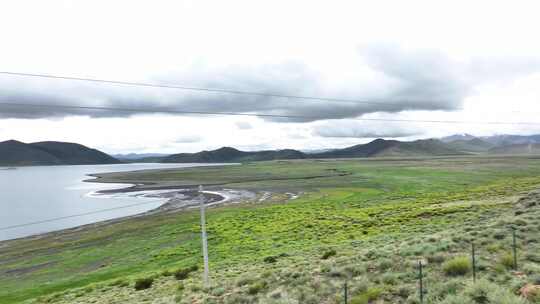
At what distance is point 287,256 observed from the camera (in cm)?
2295

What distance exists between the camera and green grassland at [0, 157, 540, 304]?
38.4 feet

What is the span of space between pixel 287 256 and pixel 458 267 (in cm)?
1280

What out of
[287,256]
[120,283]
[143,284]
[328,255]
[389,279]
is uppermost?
[389,279]

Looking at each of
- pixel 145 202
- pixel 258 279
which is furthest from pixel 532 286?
pixel 145 202

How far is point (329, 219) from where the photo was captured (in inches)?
1705

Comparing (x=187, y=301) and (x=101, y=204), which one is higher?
(x=187, y=301)

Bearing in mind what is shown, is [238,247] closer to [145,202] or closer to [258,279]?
[258,279]

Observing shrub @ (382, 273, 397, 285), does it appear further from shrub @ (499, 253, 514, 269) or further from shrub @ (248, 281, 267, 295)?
shrub @ (248, 281, 267, 295)

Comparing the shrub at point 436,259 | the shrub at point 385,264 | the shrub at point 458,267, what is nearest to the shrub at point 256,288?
the shrub at point 385,264

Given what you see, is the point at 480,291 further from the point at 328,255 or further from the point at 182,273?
the point at 182,273

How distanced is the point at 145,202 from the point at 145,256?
4672 cm

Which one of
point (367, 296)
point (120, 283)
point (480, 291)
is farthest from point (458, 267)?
point (120, 283)

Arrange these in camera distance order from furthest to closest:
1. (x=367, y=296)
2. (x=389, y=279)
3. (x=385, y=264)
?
(x=385, y=264)
(x=389, y=279)
(x=367, y=296)

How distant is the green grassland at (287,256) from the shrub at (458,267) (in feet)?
0.16
